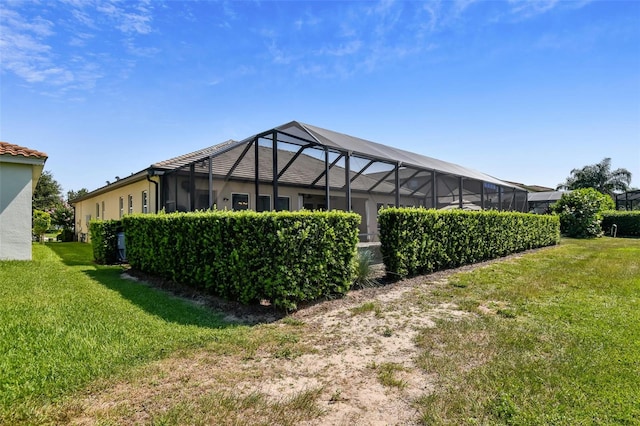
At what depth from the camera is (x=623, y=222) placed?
24.4m

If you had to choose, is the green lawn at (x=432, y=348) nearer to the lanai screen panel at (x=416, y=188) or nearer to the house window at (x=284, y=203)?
the lanai screen panel at (x=416, y=188)

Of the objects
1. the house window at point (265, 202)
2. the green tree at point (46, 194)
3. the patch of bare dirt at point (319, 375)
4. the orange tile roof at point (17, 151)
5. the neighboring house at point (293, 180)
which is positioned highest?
the green tree at point (46, 194)

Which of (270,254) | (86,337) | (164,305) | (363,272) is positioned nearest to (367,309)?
(363,272)

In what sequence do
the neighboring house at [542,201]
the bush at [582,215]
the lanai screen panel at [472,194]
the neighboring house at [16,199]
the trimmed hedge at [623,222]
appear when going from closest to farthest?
the neighboring house at [16,199]
the lanai screen panel at [472,194]
the bush at [582,215]
the trimmed hedge at [623,222]
the neighboring house at [542,201]

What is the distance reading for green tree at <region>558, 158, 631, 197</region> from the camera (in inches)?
1548

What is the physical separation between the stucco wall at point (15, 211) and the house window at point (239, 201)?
19.2 feet

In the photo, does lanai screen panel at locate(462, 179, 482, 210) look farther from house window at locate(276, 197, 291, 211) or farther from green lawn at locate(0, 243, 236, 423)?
green lawn at locate(0, 243, 236, 423)

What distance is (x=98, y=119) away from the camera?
13039 mm

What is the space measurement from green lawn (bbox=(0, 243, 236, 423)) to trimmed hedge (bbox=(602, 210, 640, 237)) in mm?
30484

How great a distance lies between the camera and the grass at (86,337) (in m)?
2.80

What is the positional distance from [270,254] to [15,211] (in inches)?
366

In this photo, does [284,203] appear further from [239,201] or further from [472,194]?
[472,194]

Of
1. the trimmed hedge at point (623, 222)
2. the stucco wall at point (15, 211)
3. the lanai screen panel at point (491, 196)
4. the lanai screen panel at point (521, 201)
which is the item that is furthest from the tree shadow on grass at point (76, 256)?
the trimmed hedge at point (623, 222)

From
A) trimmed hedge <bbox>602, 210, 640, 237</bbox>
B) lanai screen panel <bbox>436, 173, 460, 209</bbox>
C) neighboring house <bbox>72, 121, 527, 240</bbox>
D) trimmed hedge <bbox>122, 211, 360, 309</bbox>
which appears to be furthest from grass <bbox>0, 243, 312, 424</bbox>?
trimmed hedge <bbox>602, 210, 640, 237</bbox>
